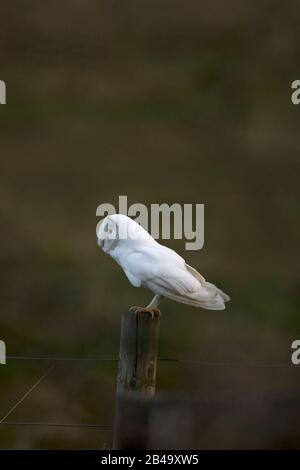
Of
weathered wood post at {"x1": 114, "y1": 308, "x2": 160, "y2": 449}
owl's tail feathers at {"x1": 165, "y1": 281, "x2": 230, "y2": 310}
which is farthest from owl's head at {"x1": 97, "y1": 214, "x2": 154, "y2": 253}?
weathered wood post at {"x1": 114, "y1": 308, "x2": 160, "y2": 449}

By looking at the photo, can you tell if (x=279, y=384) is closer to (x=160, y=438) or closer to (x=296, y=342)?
(x=296, y=342)

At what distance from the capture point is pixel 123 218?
2.59 metres

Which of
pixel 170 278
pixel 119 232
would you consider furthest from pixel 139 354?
pixel 119 232

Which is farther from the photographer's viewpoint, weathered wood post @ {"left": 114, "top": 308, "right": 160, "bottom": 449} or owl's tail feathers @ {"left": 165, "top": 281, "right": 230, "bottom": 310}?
owl's tail feathers @ {"left": 165, "top": 281, "right": 230, "bottom": 310}

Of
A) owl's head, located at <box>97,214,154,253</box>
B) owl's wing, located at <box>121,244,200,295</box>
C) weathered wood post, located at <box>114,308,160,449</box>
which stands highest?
owl's head, located at <box>97,214,154,253</box>

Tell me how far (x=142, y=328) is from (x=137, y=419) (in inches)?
10.6

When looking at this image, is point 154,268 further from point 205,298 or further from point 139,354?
point 139,354

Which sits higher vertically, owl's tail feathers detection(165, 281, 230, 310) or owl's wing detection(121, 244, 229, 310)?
owl's wing detection(121, 244, 229, 310)

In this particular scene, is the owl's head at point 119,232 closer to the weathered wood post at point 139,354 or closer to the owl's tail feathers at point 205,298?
the owl's tail feathers at point 205,298

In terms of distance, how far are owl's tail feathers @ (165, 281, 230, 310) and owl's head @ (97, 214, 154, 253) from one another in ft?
0.69

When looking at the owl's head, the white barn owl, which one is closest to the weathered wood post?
the white barn owl

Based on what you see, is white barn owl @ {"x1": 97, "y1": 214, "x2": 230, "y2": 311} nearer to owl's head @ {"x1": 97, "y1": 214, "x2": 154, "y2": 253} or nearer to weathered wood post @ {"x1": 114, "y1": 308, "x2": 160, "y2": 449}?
owl's head @ {"x1": 97, "y1": 214, "x2": 154, "y2": 253}

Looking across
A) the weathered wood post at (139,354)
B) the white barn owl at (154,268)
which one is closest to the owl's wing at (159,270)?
the white barn owl at (154,268)

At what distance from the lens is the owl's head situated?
2.58 m
